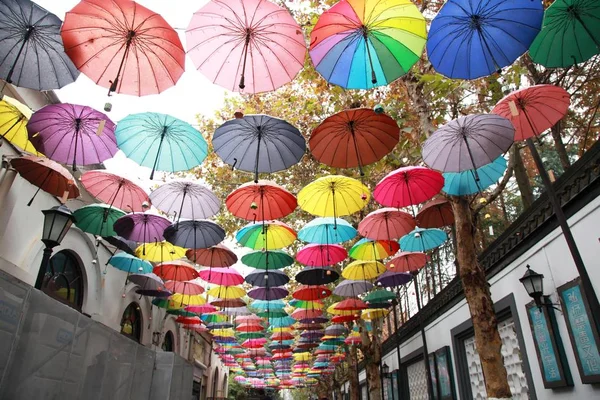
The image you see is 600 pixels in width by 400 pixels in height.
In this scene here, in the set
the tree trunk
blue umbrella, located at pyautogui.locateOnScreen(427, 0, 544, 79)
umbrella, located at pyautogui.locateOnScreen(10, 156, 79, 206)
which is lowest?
the tree trunk

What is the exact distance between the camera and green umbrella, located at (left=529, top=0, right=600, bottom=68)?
447cm

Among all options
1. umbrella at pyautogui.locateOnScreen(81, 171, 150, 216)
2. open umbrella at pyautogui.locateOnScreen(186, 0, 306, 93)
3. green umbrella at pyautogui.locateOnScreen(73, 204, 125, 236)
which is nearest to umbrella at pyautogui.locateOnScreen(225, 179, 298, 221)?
umbrella at pyautogui.locateOnScreen(81, 171, 150, 216)

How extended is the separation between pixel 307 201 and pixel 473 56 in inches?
156

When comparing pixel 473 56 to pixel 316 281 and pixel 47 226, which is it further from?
pixel 316 281

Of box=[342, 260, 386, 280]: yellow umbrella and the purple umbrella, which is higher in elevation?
the purple umbrella

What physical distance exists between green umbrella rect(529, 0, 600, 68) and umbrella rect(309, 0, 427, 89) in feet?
4.97

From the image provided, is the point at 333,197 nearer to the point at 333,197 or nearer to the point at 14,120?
the point at 333,197

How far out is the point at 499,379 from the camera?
212 inches

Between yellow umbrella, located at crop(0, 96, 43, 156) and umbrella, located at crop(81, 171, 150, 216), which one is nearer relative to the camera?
yellow umbrella, located at crop(0, 96, 43, 156)

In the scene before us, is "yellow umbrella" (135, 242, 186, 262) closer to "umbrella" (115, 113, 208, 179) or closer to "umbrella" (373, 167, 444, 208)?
"umbrella" (115, 113, 208, 179)

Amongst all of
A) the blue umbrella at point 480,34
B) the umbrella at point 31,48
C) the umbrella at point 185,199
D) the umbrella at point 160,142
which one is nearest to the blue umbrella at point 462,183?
the blue umbrella at point 480,34

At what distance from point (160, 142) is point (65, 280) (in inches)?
201

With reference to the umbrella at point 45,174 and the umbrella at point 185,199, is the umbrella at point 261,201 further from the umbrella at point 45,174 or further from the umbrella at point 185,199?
the umbrella at point 45,174

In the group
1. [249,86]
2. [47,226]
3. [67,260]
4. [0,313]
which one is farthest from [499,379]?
[67,260]
